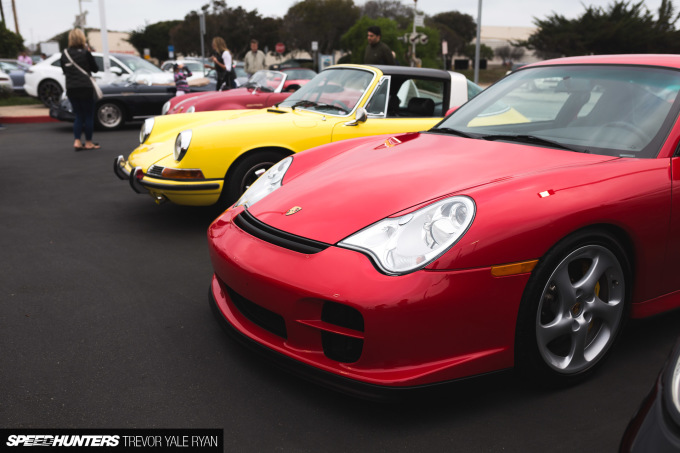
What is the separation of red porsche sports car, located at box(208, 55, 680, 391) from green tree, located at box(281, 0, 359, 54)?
57862 mm

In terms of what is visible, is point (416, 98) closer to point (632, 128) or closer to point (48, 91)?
point (632, 128)

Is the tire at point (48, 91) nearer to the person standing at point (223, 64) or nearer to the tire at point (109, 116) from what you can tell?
the tire at point (109, 116)

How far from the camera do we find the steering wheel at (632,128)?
2730 millimetres

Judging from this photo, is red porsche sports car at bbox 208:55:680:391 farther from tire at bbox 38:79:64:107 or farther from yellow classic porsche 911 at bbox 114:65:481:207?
tire at bbox 38:79:64:107

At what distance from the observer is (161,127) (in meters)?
5.77

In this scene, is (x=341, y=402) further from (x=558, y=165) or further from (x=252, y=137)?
(x=252, y=137)

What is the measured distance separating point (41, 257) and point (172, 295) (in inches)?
51.6

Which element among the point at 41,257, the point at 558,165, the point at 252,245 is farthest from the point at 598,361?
the point at 41,257

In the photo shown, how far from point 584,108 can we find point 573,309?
120 cm

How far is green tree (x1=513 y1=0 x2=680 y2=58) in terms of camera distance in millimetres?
49125

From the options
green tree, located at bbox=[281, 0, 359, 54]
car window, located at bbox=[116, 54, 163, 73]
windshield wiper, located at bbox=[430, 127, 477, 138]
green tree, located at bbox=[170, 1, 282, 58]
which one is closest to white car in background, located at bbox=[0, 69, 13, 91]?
car window, located at bbox=[116, 54, 163, 73]

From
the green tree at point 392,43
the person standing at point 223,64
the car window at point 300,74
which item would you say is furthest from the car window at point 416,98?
the green tree at point 392,43

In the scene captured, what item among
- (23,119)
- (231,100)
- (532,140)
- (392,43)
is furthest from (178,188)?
(392,43)

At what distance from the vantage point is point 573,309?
2.41 metres
